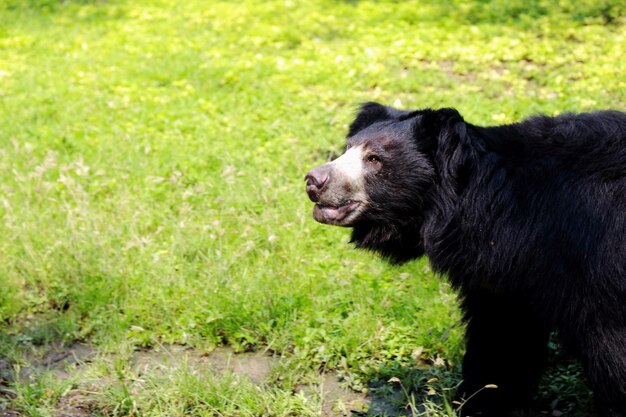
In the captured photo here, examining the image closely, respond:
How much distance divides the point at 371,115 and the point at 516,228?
2.90 feet

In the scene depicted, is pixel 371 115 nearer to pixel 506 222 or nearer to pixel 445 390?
pixel 506 222

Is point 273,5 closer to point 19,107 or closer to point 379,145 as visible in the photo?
point 19,107

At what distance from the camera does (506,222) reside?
3.15 m

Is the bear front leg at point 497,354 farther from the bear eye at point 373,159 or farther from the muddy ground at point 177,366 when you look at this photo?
the bear eye at point 373,159

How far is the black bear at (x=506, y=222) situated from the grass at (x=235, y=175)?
494mm

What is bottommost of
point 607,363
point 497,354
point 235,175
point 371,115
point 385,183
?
point 497,354

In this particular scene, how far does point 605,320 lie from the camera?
288 cm

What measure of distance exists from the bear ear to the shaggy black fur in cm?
2

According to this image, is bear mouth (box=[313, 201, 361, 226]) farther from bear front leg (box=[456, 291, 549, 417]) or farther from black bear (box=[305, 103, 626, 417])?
bear front leg (box=[456, 291, 549, 417])

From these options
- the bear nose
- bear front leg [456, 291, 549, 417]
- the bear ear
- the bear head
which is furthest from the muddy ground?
the bear ear

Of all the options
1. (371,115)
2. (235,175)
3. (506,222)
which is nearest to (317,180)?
(371,115)

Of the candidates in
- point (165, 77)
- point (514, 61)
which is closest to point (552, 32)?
point (514, 61)

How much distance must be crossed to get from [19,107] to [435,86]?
3.72 m

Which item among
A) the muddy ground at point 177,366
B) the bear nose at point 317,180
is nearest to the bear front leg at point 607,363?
the muddy ground at point 177,366
